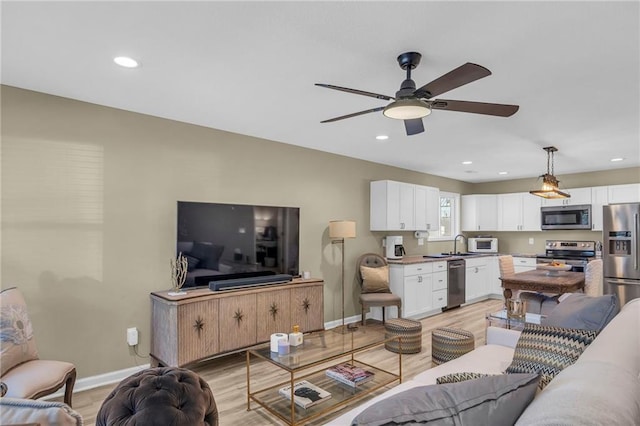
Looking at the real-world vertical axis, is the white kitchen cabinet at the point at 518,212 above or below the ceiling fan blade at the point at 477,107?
below

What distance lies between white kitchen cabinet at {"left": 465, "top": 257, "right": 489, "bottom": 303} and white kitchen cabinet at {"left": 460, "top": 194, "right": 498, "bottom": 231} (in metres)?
0.87

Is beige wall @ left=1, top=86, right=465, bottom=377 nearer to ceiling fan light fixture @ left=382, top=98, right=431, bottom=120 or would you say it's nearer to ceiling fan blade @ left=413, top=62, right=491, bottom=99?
ceiling fan light fixture @ left=382, top=98, right=431, bottom=120

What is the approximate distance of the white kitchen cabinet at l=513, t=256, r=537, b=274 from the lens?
6730mm

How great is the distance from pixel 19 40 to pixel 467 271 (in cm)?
669

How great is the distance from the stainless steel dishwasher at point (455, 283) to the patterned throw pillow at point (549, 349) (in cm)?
421

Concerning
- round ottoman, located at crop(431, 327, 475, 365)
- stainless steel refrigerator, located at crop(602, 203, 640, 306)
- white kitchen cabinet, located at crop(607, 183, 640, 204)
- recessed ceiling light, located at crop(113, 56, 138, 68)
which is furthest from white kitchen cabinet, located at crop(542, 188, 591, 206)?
recessed ceiling light, located at crop(113, 56, 138, 68)

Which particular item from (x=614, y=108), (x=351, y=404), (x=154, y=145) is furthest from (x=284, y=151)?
(x=614, y=108)

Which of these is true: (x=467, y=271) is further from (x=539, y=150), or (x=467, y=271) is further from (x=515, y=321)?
(x=515, y=321)

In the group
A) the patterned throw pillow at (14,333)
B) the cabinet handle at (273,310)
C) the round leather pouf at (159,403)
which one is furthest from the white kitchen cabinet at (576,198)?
the patterned throw pillow at (14,333)

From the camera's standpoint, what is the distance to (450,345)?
11.0ft

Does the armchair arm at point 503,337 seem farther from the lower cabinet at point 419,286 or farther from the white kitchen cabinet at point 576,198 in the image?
the white kitchen cabinet at point 576,198

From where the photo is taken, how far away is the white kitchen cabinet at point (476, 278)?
661 cm

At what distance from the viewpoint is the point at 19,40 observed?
209cm

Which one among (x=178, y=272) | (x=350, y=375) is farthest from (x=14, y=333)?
(x=350, y=375)
